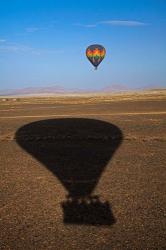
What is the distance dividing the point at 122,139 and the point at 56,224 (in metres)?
10.3

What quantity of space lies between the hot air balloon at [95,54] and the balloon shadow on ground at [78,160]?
3218 centimetres

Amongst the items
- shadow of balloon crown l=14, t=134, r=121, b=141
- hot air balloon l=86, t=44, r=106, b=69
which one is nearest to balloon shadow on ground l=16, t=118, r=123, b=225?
shadow of balloon crown l=14, t=134, r=121, b=141

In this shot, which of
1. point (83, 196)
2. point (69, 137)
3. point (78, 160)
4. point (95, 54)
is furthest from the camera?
point (95, 54)

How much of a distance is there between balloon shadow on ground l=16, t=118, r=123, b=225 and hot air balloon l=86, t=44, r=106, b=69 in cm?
3218

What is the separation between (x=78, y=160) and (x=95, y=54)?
4254cm

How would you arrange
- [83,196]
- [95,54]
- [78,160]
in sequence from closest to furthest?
[83,196] < [78,160] < [95,54]

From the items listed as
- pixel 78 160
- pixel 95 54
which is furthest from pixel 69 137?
pixel 95 54

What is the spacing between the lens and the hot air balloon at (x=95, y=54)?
52.9 meters

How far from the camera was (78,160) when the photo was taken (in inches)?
479

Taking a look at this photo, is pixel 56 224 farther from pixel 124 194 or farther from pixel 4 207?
pixel 124 194

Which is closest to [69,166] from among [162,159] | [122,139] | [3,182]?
[3,182]

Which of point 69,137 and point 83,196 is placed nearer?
point 83,196

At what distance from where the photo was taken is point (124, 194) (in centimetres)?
827

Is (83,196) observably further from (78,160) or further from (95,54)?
(95,54)
